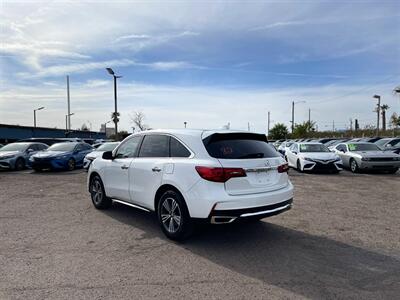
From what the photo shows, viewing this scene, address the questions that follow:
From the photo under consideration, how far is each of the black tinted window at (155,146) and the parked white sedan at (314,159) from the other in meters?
9.96

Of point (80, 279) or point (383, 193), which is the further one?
point (383, 193)

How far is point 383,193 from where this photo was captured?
926 cm

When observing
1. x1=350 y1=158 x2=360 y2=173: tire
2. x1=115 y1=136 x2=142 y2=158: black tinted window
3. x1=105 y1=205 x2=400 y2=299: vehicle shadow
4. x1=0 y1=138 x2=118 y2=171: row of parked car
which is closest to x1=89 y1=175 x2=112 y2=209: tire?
x1=115 y1=136 x2=142 y2=158: black tinted window

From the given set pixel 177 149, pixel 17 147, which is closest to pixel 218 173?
pixel 177 149

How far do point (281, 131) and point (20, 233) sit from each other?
68588 mm

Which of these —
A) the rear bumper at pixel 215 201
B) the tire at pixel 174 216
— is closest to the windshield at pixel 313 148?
the rear bumper at pixel 215 201

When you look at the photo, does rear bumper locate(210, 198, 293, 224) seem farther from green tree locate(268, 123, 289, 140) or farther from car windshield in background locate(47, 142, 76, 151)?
green tree locate(268, 123, 289, 140)

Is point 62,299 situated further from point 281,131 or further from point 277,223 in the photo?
point 281,131

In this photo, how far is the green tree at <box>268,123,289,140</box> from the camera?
70750 millimetres

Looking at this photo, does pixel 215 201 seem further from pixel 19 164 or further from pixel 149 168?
pixel 19 164

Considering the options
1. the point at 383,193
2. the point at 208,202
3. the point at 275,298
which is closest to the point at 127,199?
the point at 208,202

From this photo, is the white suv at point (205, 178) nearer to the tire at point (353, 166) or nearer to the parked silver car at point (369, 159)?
the parked silver car at point (369, 159)

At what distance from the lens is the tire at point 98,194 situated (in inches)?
279

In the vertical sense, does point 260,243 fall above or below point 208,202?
below
